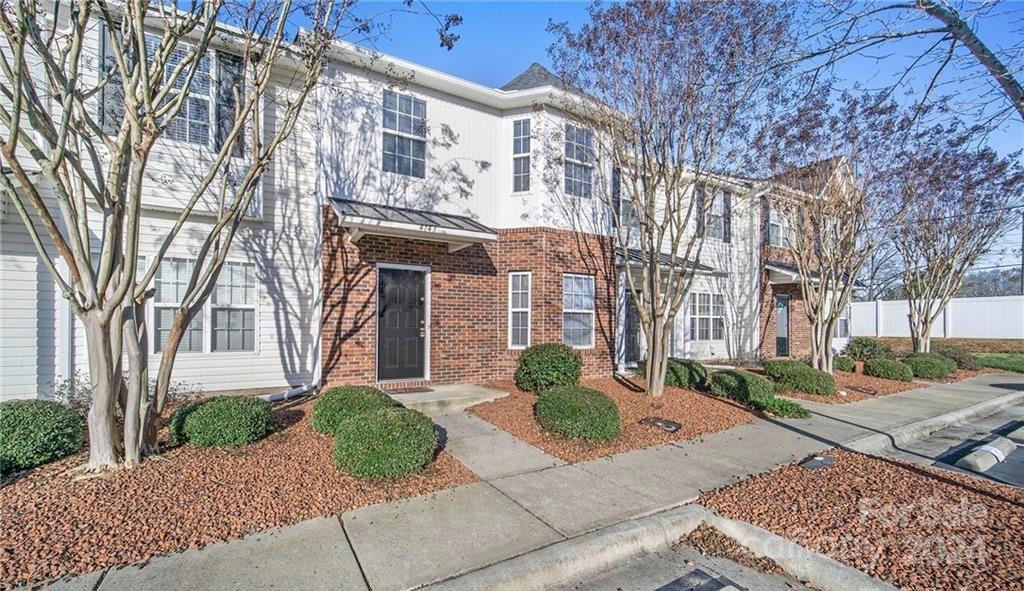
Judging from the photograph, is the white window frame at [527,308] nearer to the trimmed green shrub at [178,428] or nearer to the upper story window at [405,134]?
the upper story window at [405,134]

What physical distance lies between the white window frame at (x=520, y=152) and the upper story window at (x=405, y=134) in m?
1.92

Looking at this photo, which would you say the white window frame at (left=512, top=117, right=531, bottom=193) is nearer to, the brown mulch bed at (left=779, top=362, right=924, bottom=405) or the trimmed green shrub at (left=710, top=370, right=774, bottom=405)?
the trimmed green shrub at (left=710, top=370, right=774, bottom=405)

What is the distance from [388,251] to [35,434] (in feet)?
16.8

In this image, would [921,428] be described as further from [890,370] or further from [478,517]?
[478,517]

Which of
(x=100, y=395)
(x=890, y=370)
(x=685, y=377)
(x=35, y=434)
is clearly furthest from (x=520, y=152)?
(x=890, y=370)

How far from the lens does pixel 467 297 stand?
936 centimetres

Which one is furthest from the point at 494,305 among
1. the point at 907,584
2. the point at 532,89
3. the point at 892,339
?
the point at 892,339

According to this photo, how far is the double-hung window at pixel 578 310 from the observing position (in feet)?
32.4

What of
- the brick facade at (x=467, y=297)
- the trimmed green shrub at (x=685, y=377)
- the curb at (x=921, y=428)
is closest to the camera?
the curb at (x=921, y=428)

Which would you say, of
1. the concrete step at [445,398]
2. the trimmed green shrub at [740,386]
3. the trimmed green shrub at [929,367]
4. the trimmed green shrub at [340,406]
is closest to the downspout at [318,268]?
the concrete step at [445,398]

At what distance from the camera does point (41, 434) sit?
4395 millimetres

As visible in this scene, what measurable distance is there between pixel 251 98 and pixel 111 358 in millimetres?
2829

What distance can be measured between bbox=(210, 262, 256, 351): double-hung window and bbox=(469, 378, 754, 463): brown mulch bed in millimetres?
4295

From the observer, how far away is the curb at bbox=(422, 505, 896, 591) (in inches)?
118
